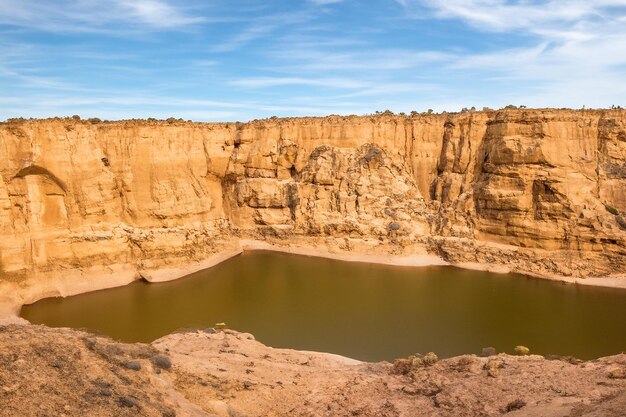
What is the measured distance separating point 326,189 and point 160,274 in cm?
1163

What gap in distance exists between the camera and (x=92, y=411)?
6.93m

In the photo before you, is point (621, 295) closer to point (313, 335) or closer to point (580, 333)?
point (580, 333)

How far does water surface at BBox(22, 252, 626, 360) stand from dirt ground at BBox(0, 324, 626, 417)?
4358 mm

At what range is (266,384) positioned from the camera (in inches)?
419

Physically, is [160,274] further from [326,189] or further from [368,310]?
[326,189]

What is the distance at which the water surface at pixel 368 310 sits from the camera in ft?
54.1

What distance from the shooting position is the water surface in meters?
16.5

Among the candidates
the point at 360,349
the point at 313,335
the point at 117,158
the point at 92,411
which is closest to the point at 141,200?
the point at 117,158

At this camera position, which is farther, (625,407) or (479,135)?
(479,135)

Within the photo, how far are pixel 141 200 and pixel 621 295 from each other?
23.5m

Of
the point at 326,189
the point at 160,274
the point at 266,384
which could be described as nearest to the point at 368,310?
the point at 266,384

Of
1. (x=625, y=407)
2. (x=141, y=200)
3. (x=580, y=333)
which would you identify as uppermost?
(x=141, y=200)

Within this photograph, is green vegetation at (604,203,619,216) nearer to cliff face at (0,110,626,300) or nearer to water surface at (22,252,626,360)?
cliff face at (0,110,626,300)

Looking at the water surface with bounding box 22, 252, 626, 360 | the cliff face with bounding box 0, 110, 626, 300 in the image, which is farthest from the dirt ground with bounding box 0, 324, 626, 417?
the cliff face with bounding box 0, 110, 626, 300
